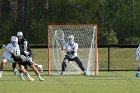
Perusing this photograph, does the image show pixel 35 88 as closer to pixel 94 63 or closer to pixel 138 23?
pixel 94 63

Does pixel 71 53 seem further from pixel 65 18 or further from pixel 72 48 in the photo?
pixel 65 18

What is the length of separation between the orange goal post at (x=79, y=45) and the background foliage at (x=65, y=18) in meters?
4.85

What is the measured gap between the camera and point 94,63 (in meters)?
24.8

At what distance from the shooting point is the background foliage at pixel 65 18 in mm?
30875

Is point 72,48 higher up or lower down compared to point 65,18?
lower down

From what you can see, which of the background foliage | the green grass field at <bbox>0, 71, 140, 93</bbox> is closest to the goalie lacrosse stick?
the background foliage

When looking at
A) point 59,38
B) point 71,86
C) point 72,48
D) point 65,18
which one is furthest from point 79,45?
point 71,86

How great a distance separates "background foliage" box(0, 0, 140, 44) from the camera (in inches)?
1216

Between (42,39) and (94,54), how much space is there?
6.22 metres

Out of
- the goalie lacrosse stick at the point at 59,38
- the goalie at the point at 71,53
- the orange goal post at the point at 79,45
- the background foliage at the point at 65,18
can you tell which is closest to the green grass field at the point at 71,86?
the goalie at the point at 71,53

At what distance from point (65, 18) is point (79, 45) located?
6.33 m

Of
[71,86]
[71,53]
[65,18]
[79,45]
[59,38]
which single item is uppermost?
[65,18]

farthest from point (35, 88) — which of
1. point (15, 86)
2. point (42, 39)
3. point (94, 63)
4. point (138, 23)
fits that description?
point (138, 23)

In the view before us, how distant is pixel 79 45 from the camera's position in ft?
84.1
